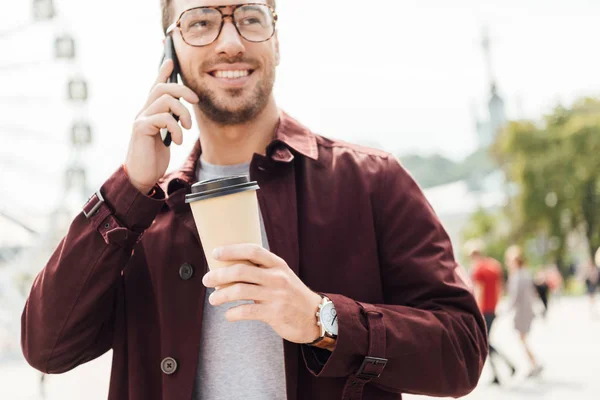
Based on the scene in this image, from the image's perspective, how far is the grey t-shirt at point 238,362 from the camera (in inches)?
71.7

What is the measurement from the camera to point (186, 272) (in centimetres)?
192

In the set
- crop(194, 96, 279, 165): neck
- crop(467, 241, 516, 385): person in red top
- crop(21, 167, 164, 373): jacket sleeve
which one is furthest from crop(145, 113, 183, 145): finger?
crop(467, 241, 516, 385): person in red top

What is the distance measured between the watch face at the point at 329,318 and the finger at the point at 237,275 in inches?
9.1

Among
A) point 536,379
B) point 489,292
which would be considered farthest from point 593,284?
point 489,292

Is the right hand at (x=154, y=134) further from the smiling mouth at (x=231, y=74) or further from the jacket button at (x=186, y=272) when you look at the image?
the jacket button at (x=186, y=272)

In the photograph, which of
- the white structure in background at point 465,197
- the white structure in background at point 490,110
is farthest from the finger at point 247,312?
the white structure in background at point 490,110

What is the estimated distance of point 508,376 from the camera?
9.22 m

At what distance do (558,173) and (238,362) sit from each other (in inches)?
1428

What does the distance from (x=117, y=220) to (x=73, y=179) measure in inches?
574

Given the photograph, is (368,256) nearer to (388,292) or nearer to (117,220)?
(388,292)

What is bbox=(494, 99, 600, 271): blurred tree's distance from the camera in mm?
35562

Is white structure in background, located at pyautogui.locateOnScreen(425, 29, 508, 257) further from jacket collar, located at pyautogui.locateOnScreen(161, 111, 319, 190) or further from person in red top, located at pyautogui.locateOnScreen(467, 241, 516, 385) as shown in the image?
jacket collar, located at pyautogui.locateOnScreen(161, 111, 319, 190)

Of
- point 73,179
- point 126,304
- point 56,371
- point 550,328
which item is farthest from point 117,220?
point 550,328

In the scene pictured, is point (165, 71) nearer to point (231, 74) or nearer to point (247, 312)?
point (231, 74)
